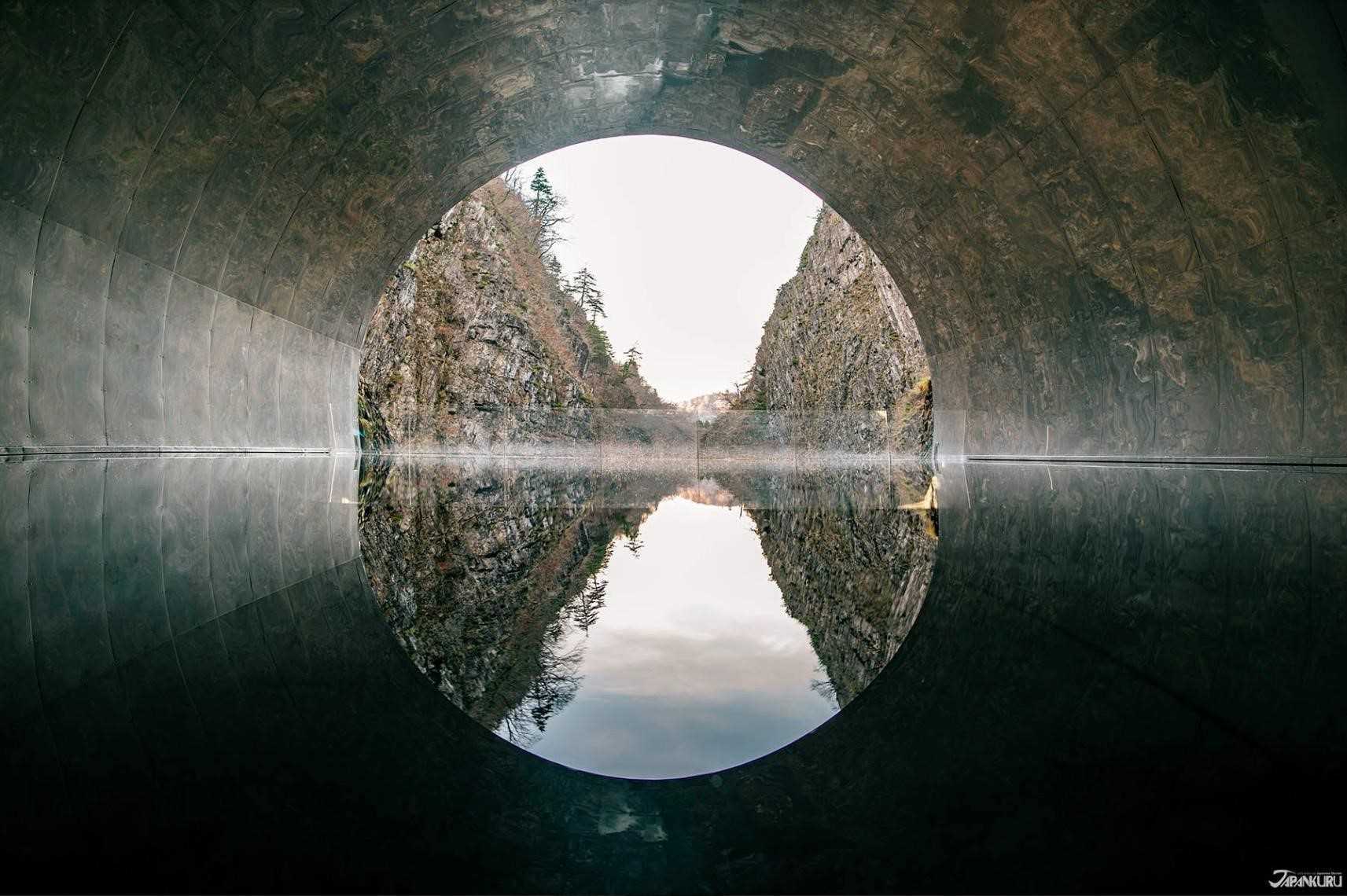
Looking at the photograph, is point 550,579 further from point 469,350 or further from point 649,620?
point 469,350

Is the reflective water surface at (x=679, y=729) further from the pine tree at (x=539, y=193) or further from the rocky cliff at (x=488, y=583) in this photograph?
the pine tree at (x=539, y=193)

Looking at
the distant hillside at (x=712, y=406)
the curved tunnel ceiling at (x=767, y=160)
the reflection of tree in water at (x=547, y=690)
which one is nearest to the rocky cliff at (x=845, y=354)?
the distant hillside at (x=712, y=406)

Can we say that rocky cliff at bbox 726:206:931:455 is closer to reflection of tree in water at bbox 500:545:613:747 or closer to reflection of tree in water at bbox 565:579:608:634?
reflection of tree in water at bbox 565:579:608:634

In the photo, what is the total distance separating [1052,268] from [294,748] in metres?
12.0

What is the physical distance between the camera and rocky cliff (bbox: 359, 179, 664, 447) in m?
27.2

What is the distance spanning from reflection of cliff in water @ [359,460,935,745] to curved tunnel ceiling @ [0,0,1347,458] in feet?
13.9

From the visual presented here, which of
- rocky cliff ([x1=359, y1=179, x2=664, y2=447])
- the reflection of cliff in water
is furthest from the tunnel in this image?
rocky cliff ([x1=359, y1=179, x2=664, y2=447])

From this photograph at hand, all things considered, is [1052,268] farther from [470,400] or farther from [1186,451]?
[470,400]

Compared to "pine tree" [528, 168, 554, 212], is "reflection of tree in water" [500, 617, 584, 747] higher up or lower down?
lower down

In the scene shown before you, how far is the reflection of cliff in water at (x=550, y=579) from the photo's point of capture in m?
1.74

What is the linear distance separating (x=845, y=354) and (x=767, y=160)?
1477 centimetres

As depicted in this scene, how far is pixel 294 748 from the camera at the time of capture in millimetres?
1271

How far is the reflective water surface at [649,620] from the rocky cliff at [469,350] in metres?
19.0

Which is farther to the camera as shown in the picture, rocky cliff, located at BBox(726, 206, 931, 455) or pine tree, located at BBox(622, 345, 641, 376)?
pine tree, located at BBox(622, 345, 641, 376)
